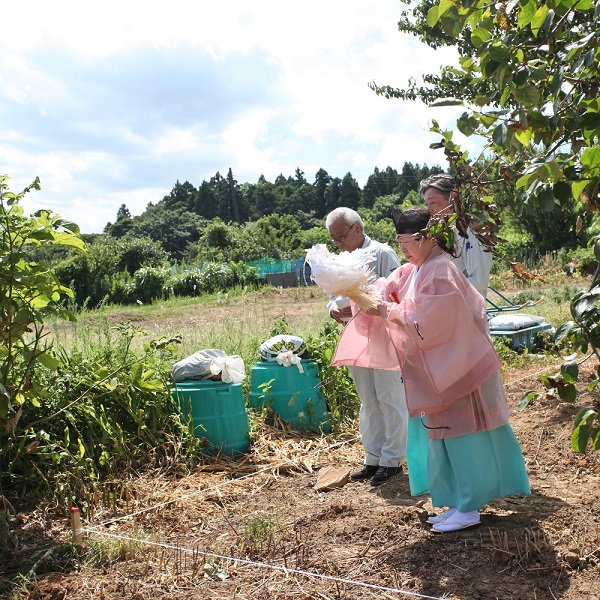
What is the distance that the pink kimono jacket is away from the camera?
380cm

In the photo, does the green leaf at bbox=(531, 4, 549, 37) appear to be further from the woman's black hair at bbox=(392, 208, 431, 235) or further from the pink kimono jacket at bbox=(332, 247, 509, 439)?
the woman's black hair at bbox=(392, 208, 431, 235)

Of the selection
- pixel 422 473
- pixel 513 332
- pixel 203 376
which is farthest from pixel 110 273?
pixel 422 473

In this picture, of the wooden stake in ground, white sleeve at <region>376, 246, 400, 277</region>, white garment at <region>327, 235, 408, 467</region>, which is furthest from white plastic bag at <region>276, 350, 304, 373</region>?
the wooden stake in ground

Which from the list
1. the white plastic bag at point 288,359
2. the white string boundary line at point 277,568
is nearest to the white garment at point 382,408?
the white plastic bag at point 288,359

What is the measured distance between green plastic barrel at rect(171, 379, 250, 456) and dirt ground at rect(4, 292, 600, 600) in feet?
1.00

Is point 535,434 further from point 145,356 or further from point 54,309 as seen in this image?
point 54,309

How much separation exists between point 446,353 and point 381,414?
4.94ft

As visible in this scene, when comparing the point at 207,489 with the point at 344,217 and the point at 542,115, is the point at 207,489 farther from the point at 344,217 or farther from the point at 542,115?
the point at 542,115

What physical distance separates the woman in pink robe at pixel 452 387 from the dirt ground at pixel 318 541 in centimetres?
20

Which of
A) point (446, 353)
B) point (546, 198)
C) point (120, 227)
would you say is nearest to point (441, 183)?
point (446, 353)

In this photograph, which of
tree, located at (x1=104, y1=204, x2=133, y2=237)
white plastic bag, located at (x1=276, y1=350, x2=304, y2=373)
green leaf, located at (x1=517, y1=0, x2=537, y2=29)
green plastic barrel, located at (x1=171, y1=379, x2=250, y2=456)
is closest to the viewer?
green leaf, located at (x1=517, y1=0, x2=537, y2=29)

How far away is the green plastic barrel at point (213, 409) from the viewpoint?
5660 millimetres

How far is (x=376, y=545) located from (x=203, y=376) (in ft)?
7.56

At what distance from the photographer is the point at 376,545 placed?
3812 millimetres
